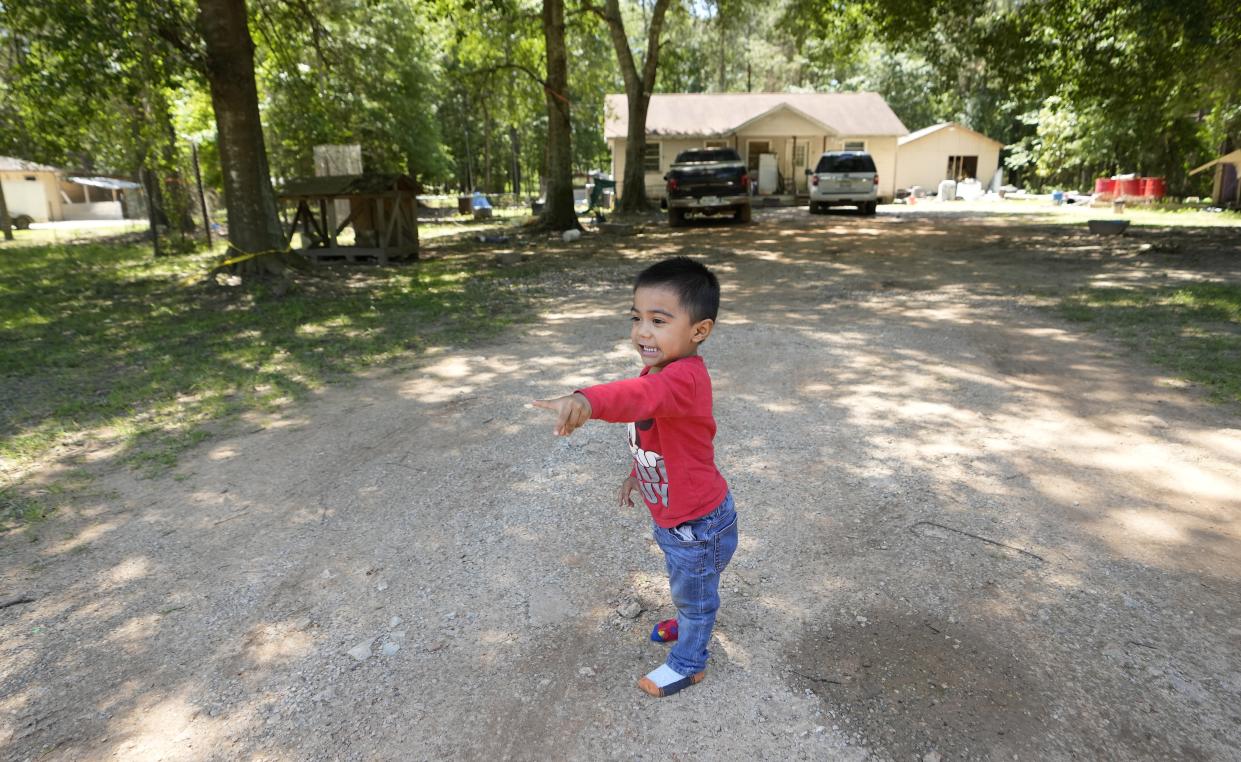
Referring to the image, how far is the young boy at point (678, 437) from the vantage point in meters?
2.07

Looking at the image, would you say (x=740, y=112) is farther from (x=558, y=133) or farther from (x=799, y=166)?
(x=558, y=133)

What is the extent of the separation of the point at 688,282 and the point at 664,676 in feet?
4.34

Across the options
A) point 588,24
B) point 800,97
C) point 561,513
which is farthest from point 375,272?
point 800,97

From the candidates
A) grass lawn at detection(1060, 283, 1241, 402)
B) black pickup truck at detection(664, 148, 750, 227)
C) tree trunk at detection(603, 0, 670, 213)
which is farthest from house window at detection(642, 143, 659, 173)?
grass lawn at detection(1060, 283, 1241, 402)

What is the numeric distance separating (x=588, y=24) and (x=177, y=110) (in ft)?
41.9

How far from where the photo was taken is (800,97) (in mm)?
37188

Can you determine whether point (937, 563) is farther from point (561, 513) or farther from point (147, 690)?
point (147, 690)

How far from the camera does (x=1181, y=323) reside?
24.1ft

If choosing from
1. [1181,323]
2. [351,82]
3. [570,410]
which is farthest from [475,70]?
[570,410]

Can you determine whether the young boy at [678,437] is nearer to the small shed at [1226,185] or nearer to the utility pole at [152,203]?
the utility pole at [152,203]

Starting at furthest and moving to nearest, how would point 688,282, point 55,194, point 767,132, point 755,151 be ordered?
point 55,194 → point 755,151 → point 767,132 → point 688,282

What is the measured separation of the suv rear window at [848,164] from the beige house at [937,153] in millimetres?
16684

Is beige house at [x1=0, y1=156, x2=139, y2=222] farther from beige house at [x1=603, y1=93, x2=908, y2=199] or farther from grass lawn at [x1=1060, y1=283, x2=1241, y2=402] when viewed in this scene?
grass lawn at [x1=1060, y1=283, x2=1241, y2=402]

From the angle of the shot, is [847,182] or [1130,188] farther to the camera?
[1130,188]
